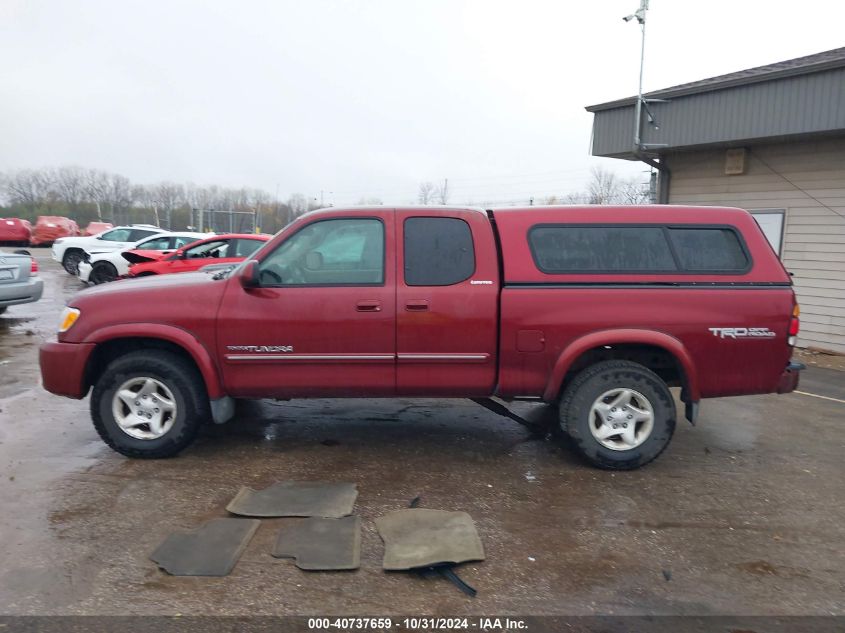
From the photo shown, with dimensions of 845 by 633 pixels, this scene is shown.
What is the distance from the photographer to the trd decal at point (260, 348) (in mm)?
4602

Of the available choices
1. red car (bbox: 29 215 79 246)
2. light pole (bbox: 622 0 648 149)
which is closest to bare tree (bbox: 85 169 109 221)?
red car (bbox: 29 215 79 246)

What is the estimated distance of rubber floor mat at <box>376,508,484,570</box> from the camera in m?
3.40

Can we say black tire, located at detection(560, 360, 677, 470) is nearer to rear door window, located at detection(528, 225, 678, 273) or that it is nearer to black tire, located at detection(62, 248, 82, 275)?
rear door window, located at detection(528, 225, 678, 273)

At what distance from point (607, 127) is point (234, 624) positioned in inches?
430

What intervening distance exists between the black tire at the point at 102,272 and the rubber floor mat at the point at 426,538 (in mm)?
14324

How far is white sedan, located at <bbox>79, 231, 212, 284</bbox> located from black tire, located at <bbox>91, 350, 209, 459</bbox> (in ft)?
37.5

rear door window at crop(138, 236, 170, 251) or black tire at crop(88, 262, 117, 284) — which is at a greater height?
rear door window at crop(138, 236, 170, 251)

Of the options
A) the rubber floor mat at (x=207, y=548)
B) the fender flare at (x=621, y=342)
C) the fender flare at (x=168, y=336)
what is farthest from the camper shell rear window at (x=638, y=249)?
the rubber floor mat at (x=207, y=548)

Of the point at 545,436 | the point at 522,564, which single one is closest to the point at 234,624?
the point at 522,564

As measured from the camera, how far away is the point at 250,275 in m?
4.52

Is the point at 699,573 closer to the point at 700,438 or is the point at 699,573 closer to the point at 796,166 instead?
the point at 700,438

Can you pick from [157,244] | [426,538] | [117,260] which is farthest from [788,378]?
[117,260]

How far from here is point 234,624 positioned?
9.38 ft

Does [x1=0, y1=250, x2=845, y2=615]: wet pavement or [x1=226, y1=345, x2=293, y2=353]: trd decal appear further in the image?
[x1=226, y1=345, x2=293, y2=353]: trd decal
